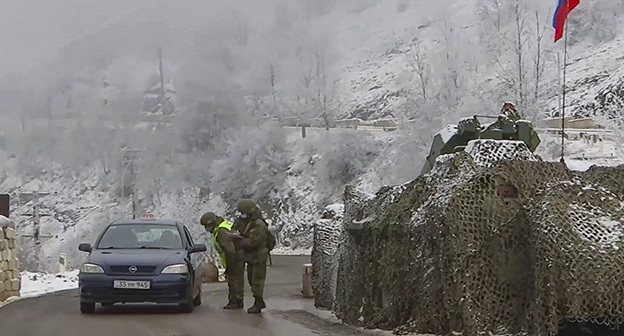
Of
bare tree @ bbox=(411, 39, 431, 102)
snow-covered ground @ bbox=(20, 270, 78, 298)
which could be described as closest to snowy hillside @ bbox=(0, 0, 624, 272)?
bare tree @ bbox=(411, 39, 431, 102)

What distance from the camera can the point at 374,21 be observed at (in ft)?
324

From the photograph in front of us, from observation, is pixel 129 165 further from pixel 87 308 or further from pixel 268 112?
pixel 87 308

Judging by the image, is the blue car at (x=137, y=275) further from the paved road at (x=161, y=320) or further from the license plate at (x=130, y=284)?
the paved road at (x=161, y=320)

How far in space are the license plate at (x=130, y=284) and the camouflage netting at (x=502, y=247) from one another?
12.8 ft

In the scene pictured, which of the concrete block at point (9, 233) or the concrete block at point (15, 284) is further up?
the concrete block at point (9, 233)

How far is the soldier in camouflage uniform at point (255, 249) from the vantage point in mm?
15906

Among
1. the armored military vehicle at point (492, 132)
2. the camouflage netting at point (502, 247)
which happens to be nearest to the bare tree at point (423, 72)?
the armored military vehicle at point (492, 132)

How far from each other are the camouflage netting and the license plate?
154 inches

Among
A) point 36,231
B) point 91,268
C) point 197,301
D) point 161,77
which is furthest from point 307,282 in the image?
point 161,77

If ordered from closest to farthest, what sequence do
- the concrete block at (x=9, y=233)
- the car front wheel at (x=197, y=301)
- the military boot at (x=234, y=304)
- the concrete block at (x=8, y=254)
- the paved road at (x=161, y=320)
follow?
the paved road at (x=161, y=320), the military boot at (x=234, y=304), the car front wheel at (x=197, y=301), the concrete block at (x=8, y=254), the concrete block at (x=9, y=233)

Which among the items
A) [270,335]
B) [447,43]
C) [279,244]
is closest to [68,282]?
[270,335]

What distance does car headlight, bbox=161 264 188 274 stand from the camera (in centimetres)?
1540

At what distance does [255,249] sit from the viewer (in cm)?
1596

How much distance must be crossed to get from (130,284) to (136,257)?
1.72 feet
